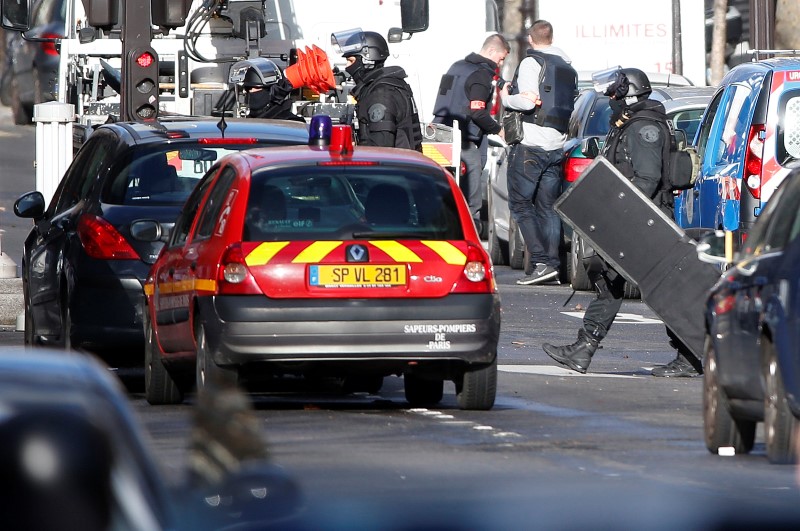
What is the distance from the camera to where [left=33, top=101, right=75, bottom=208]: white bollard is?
16.8m

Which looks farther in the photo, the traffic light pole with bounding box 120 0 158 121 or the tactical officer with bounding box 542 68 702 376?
the traffic light pole with bounding box 120 0 158 121

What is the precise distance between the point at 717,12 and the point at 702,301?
94.1 feet

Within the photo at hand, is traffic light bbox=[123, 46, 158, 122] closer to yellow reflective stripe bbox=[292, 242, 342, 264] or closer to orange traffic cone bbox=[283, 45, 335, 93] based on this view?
orange traffic cone bbox=[283, 45, 335, 93]

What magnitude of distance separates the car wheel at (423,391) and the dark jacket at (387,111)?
199 inches

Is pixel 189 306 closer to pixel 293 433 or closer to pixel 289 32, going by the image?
pixel 293 433

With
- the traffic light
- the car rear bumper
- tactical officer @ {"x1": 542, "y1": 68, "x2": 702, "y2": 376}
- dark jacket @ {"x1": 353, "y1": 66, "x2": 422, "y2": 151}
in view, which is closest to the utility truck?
the traffic light

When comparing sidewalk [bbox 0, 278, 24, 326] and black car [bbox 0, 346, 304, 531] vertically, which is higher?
black car [bbox 0, 346, 304, 531]

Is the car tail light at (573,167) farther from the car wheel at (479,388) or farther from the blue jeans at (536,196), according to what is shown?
the car wheel at (479,388)

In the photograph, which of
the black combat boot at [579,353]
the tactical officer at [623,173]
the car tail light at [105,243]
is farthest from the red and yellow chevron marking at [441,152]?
the car tail light at [105,243]

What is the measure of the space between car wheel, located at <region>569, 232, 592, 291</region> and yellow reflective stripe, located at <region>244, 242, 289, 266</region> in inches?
335

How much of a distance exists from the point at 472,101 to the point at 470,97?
0.05 m

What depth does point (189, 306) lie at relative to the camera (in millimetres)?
10406

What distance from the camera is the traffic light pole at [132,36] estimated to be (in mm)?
16234

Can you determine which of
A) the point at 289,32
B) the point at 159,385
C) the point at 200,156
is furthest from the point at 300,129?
the point at 289,32
